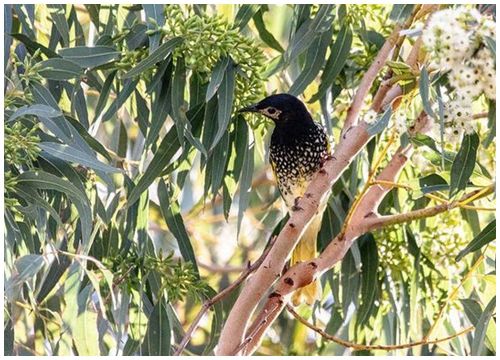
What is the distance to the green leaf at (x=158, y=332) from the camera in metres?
3.34

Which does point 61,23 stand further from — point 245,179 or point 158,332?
point 158,332

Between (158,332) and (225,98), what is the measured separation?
2.46ft

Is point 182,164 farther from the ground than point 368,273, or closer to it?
farther from the ground

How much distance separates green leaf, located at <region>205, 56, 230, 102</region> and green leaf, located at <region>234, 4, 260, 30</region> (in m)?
0.21

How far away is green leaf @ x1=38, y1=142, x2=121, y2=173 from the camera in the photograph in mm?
3008

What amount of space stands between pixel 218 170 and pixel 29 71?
2.40 ft

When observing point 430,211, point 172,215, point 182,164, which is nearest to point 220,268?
point 172,215

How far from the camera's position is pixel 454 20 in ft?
7.78


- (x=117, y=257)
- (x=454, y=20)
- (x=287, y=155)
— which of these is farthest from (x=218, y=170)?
(x=454, y=20)

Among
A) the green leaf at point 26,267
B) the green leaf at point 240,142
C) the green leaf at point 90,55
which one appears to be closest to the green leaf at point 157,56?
the green leaf at point 90,55

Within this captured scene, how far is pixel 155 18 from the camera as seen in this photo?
323 centimetres

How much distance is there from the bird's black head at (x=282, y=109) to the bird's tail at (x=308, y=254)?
0.39m

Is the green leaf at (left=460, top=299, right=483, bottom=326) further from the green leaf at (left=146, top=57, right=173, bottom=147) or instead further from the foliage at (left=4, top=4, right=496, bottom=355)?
the green leaf at (left=146, top=57, right=173, bottom=147)

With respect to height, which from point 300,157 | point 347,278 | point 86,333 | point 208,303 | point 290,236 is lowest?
point 86,333
